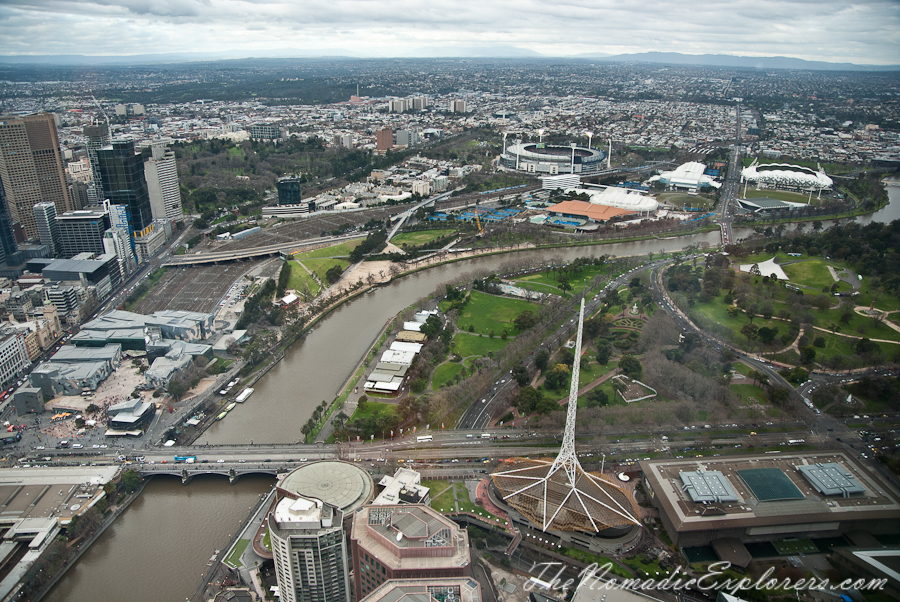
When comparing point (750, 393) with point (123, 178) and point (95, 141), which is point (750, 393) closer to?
point (123, 178)

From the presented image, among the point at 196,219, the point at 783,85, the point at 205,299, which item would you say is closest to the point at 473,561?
the point at 205,299

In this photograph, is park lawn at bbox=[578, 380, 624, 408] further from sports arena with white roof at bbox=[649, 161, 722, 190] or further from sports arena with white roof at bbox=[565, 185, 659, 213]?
sports arena with white roof at bbox=[649, 161, 722, 190]

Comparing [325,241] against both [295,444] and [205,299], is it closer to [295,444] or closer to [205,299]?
[205,299]

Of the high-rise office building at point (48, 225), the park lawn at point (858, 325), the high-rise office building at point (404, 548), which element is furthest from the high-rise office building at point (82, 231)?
the park lawn at point (858, 325)

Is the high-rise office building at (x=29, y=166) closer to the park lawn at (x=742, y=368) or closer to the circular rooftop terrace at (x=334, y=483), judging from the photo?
the circular rooftop terrace at (x=334, y=483)

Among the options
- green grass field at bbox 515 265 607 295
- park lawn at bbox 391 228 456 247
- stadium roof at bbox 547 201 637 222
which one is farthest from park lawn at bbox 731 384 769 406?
stadium roof at bbox 547 201 637 222

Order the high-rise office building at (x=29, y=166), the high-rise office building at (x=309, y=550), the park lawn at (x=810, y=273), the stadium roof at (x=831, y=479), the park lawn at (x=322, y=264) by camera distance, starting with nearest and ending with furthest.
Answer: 1. the high-rise office building at (x=309, y=550)
2. the stadium roof at (x=831, y=479)
3. the park lawn at (x=810, y=273)
4. the park lawn at (x=322, y=264)
5. the high-rise office building at (x=29, y=166)
